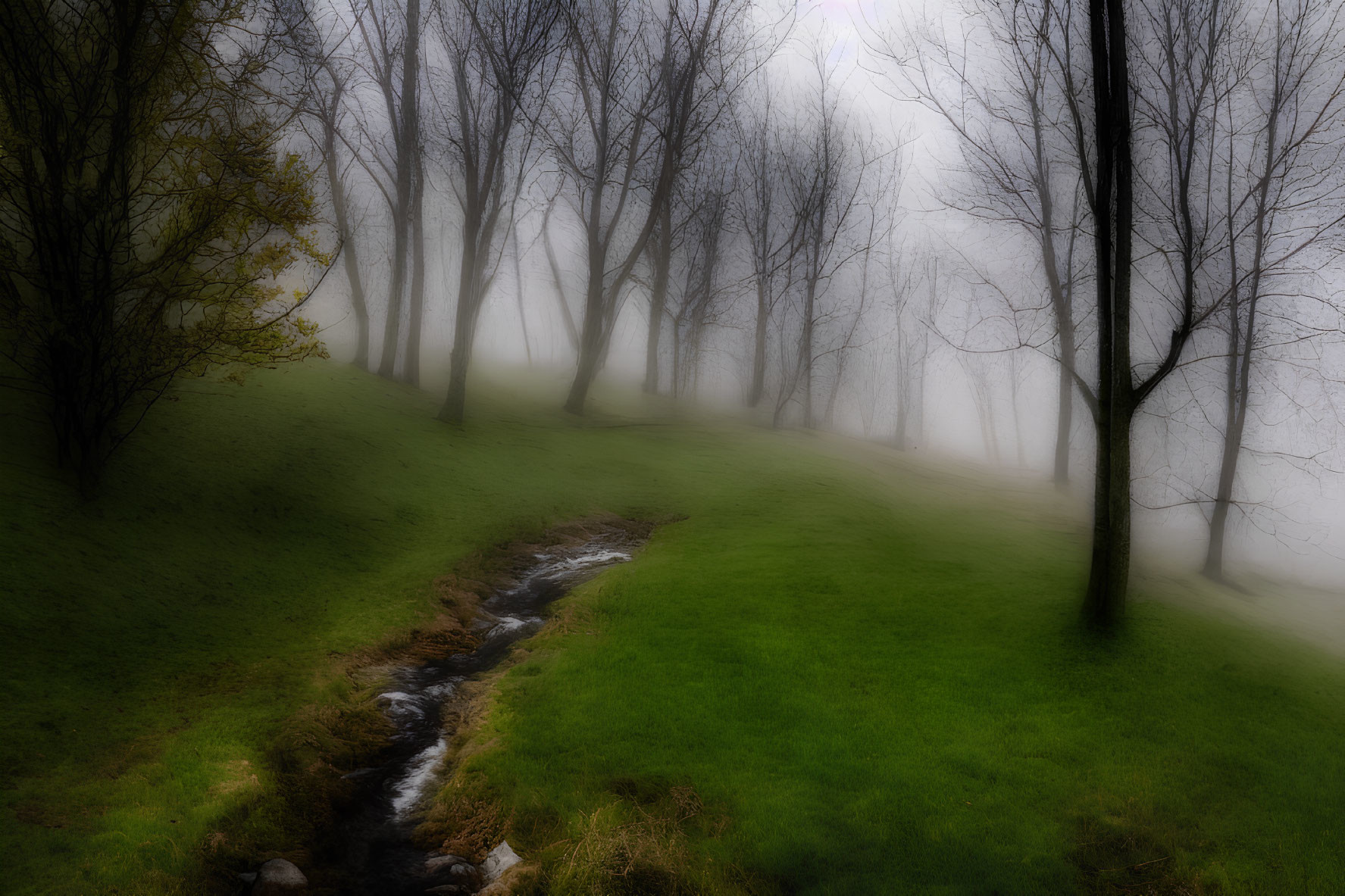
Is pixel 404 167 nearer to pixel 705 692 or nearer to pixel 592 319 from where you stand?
pixel 592 319

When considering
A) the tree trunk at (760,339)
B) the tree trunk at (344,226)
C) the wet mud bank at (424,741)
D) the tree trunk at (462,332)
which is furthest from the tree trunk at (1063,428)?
the tree trunk at (344,226)

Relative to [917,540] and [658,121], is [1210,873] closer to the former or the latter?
[917,540]

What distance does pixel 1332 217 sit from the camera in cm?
1170

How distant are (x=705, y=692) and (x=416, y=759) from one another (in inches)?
120

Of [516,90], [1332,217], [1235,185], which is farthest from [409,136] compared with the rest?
[1332,217]

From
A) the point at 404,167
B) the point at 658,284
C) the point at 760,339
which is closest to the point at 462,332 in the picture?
the point at 404,167

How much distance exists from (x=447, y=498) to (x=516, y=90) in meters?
11.2

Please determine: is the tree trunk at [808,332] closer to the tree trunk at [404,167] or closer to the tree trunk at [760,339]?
the tree trunk at [760,339]

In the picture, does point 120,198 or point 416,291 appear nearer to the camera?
point 120,198

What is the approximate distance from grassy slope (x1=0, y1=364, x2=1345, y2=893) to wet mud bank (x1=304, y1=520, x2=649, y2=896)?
0.60m

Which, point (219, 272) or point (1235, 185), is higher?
point (1235, 185)

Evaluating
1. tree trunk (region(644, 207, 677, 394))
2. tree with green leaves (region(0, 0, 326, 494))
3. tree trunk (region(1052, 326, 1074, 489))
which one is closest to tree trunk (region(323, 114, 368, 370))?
tree with green leaves (region(0, 0, 326, 494))

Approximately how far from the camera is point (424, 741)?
6941mm

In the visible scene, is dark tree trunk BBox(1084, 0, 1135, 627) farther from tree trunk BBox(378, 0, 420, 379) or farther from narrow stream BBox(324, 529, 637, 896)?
tree trunk BBox(378, 0, 420, 379)
